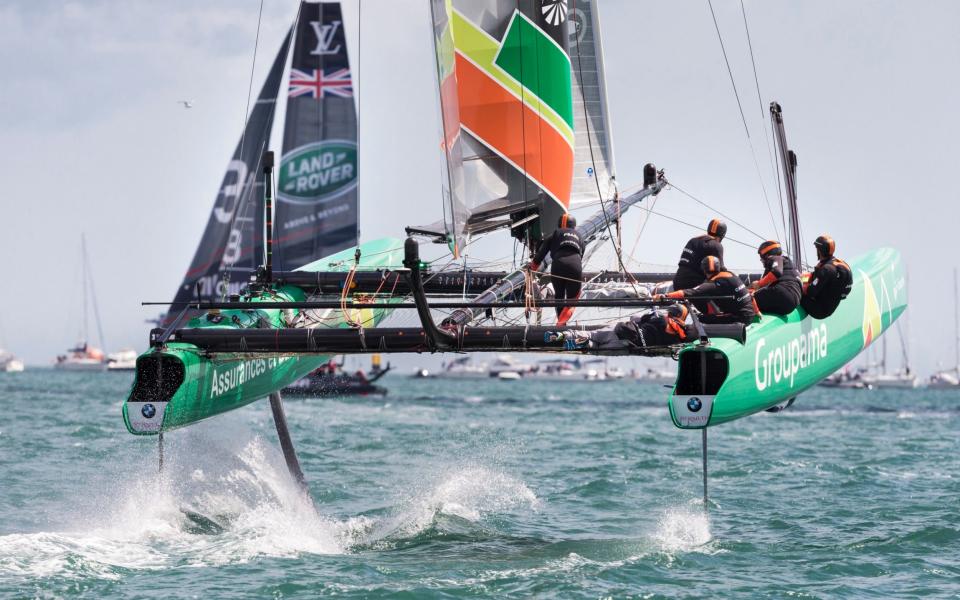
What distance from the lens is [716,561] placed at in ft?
22.5

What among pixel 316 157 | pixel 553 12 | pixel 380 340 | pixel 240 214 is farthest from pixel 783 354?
pixel 240 214

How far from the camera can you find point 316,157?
85.7ft

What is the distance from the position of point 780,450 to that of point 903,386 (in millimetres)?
53142

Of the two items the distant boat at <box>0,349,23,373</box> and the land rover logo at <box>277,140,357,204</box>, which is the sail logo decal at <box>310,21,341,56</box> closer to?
the land rover logo at <box>277,140,357,204</box>

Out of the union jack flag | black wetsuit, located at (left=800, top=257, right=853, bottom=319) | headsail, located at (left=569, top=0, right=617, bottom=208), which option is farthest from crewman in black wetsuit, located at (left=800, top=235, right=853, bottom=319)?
the union jack flag

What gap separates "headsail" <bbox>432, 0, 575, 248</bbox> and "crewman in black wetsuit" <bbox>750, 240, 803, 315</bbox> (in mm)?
2585

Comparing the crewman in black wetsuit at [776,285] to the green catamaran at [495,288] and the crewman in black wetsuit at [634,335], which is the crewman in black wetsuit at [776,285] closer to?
the green catamaran at [495,288]

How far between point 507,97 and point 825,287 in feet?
10.7

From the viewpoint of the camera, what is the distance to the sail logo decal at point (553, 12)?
1035cm

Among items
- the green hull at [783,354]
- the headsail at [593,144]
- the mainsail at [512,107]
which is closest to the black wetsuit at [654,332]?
the green hull at [783,354]

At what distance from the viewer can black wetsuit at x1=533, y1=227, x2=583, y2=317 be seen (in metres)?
8.08

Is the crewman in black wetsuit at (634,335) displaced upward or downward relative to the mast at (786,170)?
downward

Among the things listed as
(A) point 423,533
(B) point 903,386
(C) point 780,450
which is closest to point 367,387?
Answer: (C) point 780,450

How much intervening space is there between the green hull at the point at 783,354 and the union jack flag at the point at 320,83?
17.3 m
